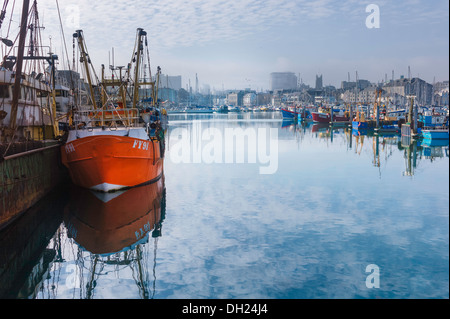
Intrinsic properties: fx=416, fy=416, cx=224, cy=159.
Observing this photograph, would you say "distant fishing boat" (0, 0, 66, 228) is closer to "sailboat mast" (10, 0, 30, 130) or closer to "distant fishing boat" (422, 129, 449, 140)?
"sailboat mast" (10, 0, 30, 130)

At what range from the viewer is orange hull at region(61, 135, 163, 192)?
21234mm

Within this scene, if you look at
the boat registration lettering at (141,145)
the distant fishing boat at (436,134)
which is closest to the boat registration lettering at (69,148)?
the boat registration lettering at (141,145)

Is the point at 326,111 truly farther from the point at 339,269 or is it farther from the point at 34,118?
the point at 339,269

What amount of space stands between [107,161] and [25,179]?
428cm

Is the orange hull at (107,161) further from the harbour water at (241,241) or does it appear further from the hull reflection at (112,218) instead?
the harbour water at (241,241)

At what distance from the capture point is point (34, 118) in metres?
25.1

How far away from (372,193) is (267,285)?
13.7 m

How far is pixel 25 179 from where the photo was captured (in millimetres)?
18000

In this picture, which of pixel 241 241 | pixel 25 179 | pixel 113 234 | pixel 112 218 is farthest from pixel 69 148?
pixel 241 241

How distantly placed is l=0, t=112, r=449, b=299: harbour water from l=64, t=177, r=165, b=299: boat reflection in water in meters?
0.04

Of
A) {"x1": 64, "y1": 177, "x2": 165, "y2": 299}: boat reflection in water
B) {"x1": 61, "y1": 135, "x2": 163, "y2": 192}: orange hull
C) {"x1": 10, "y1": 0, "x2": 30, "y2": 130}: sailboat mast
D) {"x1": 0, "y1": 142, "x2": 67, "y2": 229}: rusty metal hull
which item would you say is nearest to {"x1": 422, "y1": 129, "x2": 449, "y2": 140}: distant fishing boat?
{"x1": 64, "y1": 177, "x2": 165, "y2": 299}: boat reflection in water

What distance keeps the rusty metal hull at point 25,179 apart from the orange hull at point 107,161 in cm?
118
